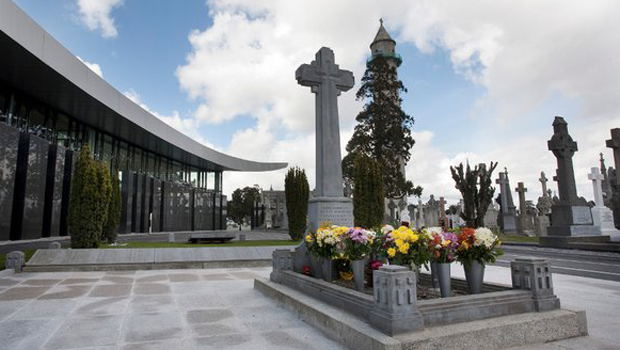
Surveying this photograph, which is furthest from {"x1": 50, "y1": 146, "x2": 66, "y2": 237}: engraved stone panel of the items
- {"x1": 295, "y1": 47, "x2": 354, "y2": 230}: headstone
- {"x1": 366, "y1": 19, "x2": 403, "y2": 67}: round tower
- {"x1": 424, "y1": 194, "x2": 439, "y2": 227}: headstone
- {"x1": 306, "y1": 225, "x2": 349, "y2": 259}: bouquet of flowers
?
{"x1": 366, "y1": 19, "x2": 403, "y2": 67}: round tower

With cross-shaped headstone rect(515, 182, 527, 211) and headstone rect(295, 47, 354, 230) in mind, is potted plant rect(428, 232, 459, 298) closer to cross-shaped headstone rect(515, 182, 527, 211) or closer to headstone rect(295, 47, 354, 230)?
headstone rect(295, 47, 354, 230)

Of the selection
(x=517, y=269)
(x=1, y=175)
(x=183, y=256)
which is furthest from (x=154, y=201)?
(x=517, y=269)

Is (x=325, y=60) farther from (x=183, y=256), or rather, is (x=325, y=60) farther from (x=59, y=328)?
(x=183, y=256)

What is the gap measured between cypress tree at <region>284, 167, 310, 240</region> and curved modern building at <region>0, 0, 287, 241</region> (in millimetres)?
13204

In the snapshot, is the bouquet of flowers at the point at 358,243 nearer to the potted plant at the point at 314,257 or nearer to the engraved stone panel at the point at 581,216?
the potted plant at the point at 314,257

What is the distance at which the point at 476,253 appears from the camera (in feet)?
16.6

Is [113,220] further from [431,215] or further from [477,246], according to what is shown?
[431,215]

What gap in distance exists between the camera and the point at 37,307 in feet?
20.7

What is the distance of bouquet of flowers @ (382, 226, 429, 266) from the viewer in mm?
4996

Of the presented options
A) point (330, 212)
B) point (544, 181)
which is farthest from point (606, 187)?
point (330, 212)

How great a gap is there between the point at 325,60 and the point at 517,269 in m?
6.23

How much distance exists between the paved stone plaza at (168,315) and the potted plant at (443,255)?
4.15 feet

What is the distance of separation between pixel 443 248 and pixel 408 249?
53 cm

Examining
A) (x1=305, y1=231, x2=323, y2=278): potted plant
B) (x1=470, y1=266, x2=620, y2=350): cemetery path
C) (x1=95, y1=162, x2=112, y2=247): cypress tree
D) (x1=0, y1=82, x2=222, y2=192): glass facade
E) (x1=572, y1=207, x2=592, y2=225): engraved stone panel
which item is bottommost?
(x1=470, y1=266, x2=620, y2=350): cemetery path
